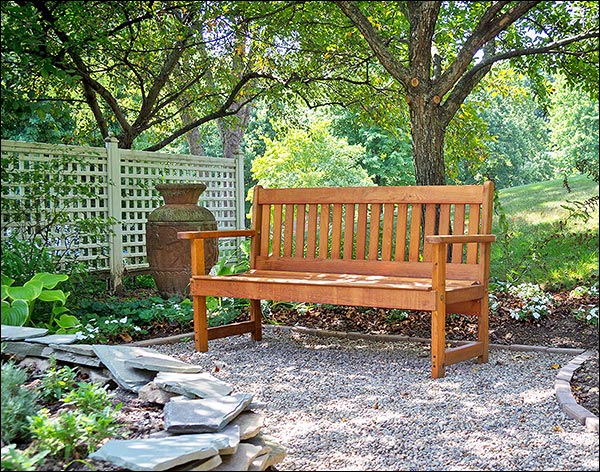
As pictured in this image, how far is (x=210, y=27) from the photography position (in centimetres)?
730

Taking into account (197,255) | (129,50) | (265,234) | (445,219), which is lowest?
(197,255)

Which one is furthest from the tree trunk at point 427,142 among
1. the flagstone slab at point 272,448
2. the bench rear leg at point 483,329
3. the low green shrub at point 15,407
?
the low green shrub at point 15,407

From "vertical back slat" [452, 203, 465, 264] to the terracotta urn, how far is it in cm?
277

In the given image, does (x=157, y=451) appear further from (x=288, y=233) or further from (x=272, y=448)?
(x=288, y=233)

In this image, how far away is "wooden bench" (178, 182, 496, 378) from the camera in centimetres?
371

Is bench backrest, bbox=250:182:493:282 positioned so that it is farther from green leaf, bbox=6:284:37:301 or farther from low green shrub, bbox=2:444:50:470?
low green shrub, bbox=2:444:50:470

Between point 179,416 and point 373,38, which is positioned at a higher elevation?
point 373,38

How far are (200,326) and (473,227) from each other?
1.78 metres

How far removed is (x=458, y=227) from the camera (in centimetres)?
412

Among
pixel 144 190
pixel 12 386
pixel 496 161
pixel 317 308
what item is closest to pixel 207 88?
pixel 144 190

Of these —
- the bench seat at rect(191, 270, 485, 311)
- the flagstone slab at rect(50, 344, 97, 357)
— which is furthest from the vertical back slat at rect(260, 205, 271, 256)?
the flagstone slab at rect(50, 344, 97, 357)

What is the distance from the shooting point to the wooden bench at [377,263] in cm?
371

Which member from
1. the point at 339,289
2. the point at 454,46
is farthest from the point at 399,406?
the point at 454,46

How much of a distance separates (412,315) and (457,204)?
137cm
